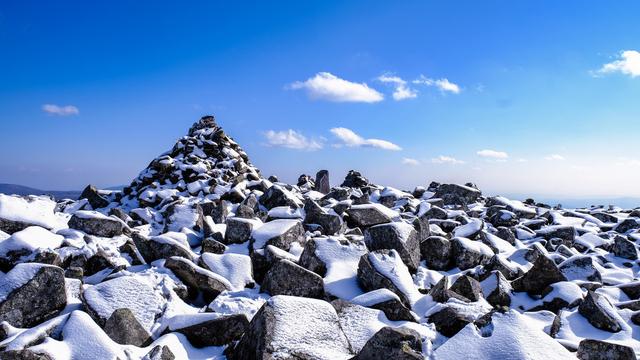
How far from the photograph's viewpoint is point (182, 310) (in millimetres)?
6203

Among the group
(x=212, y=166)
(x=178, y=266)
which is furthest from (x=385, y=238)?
(x=212, y=166)

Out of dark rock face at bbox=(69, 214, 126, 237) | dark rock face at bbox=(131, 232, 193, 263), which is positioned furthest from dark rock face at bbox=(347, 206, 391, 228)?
dark rock face at bbox=(69, 214, 126, 237)

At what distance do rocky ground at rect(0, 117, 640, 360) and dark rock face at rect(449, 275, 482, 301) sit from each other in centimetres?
2

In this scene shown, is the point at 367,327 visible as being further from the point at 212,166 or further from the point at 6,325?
the point at 212,166

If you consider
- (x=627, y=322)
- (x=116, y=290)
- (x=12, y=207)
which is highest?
(x=12, y=207)

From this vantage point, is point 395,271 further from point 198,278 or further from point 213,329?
point 198,278

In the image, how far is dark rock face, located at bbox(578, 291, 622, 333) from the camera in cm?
643

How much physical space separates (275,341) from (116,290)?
9.65 feet

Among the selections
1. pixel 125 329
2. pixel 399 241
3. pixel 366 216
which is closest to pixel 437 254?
pixel 399 241

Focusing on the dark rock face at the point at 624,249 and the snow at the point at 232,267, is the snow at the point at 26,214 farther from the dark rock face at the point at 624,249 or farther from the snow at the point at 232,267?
the dark rock face at the point at 624,249

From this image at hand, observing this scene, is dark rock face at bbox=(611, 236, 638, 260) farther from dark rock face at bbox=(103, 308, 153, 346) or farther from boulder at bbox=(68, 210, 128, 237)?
boulder at bbox=(68, 210, 128, 237)

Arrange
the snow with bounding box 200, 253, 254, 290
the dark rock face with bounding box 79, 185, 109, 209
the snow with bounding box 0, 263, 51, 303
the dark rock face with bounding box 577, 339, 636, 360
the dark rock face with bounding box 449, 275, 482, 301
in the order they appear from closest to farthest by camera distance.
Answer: the dark rock face with bounding box 577, 339, 636, 360, the snow with bounding box 0, 263, 51, 303, the dark rock face with bounding box 449, 275, 482, 301, the snow with bounding box 200, 253, 254, 290, the dark rock face with bounding box 79, 185, 109, 209

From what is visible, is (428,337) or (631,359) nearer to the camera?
(631,359)

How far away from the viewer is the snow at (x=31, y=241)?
6695 mm
